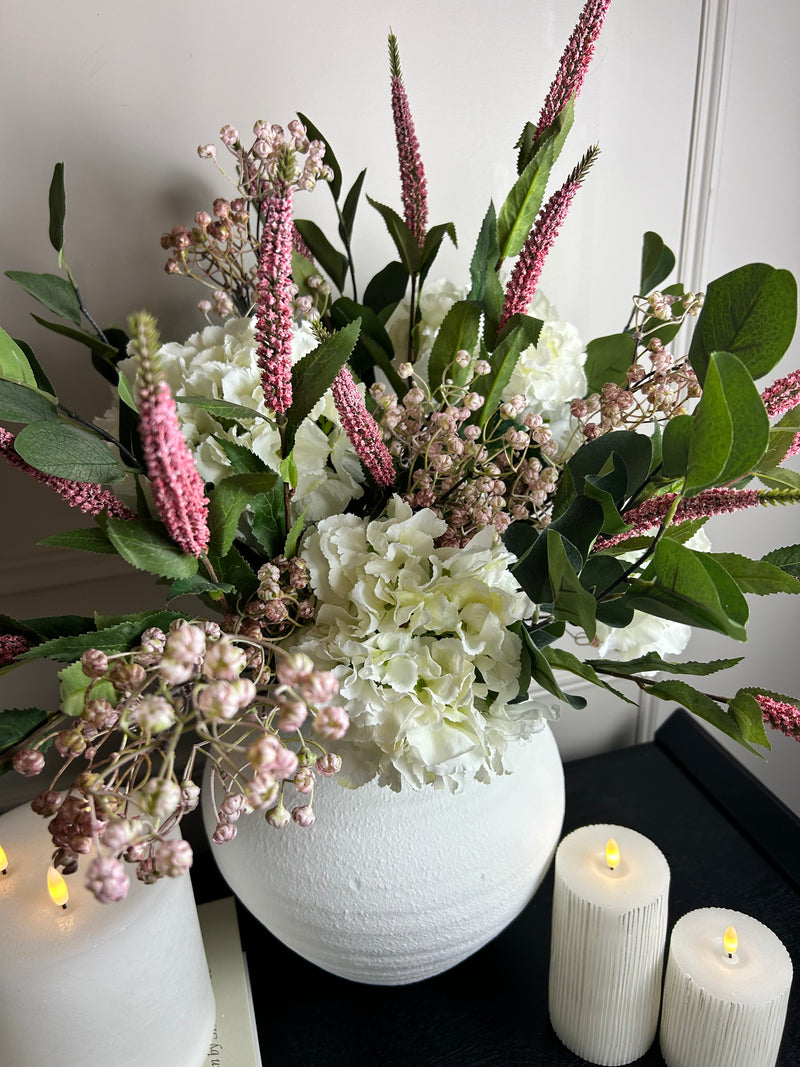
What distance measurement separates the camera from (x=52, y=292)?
516mm

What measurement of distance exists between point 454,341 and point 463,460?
8cm

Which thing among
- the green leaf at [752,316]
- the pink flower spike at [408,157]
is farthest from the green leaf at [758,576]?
the pink flower spike at [408,157]

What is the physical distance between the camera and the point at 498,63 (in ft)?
2.22

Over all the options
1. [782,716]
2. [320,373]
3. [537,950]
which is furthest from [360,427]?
[537,950]

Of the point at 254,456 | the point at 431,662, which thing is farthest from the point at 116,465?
the point at 431,662

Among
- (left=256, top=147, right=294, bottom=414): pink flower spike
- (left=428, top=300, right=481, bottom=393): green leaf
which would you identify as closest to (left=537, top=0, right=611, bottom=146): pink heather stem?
(left=428, top=300, right=481, bottom=393): green leaf

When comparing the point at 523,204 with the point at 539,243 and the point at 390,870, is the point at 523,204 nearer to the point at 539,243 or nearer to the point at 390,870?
the point at 539,243

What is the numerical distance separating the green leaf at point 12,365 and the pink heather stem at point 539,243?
10.5 inches

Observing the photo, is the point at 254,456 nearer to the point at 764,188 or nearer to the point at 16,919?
the point at 16,919

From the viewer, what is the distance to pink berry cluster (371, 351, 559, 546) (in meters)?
0.45

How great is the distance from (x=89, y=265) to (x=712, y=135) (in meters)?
0.58

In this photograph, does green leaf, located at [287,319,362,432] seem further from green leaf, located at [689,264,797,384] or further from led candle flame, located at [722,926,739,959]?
led candle flame, located at [722,926,739,959]

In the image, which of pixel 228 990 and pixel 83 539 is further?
pixel 228 990

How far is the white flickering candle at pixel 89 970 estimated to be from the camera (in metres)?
0.46
